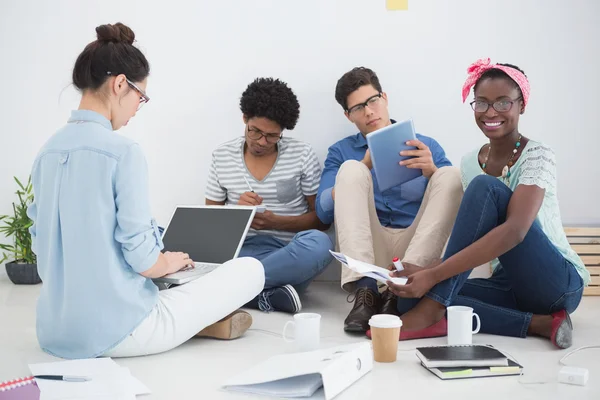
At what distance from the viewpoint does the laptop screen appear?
8.59 ft

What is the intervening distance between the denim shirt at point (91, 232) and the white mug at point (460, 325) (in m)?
0.93

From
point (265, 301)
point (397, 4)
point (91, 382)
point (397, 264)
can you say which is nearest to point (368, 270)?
point (397, 264)

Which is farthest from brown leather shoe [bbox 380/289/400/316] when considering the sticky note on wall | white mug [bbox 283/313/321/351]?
the sticky note on wall

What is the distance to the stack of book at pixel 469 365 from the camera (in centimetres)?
182

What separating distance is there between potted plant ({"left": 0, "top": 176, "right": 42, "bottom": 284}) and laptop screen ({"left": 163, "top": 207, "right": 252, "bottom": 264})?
1.06m

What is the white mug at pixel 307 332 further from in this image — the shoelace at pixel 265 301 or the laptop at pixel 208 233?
the shoelace at pixel 265 301

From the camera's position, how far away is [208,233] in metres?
2.72

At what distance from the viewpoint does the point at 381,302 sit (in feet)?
8.16

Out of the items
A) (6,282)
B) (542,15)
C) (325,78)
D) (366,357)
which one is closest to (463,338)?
(366,357)

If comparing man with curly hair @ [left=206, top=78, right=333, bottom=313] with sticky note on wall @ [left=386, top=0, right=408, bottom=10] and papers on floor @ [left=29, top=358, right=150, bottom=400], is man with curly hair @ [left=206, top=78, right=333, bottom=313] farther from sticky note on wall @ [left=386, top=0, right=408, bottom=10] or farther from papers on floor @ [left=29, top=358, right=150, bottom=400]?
papers on floor @ [left=29, top=358, right=150, bottom=400]

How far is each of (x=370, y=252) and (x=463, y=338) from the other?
0.59 meters

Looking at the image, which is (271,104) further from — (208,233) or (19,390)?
(19,390)

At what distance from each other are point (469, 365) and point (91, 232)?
111 centimetres

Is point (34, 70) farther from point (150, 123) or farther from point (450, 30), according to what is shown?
point (450, 30)
